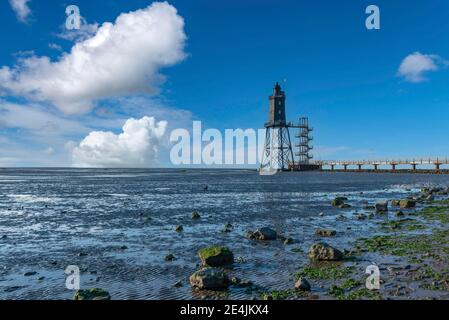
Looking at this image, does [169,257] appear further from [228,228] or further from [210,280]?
[228,228]

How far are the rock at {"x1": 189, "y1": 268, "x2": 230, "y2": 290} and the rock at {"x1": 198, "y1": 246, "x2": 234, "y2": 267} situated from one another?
2.55 metres

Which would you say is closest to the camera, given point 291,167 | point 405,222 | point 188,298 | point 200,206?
point 188,298

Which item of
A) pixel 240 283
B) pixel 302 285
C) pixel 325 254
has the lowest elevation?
pixel 240 283

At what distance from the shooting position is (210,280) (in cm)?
1223

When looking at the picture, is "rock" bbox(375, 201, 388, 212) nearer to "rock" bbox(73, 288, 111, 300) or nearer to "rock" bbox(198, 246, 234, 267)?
"rock" bbox(198, 246, 234, 267)

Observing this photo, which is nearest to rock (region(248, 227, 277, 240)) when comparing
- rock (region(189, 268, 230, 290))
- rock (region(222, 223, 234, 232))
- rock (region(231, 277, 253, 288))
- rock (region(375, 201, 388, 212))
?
rock (region(222, 223, 234, 232))

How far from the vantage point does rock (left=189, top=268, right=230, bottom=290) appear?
1221 cm

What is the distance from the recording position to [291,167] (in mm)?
173250

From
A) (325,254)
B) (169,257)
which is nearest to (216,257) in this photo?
(169,257)

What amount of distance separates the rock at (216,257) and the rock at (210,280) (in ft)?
8.36

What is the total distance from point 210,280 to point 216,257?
301 cm
